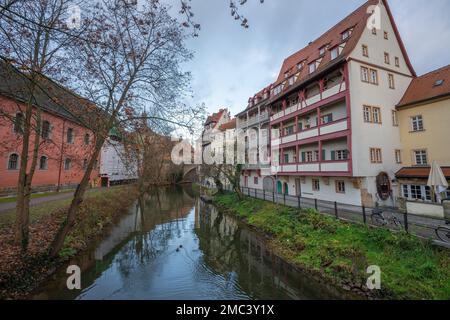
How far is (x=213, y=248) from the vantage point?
1138 centimetres

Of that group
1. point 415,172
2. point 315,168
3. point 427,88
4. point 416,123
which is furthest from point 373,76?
point 315,168

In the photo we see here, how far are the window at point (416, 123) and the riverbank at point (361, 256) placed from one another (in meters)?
11.2

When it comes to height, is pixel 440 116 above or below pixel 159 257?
above

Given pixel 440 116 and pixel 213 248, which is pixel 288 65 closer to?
pixel 440 116

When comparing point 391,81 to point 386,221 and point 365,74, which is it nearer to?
point 365,74

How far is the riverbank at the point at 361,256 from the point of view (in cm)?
620

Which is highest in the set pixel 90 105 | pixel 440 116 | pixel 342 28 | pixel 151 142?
pixel 342 28

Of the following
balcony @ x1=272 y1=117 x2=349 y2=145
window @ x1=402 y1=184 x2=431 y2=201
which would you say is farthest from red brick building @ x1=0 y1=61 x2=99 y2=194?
window @ x1=402 y1=184 x2=431 y2=201

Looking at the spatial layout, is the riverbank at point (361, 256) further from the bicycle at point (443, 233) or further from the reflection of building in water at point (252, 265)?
the bicycle at point (443, 233)

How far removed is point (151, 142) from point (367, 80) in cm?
1612

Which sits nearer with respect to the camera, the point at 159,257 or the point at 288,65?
the point at 159,257

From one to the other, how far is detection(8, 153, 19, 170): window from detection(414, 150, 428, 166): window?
105 ft

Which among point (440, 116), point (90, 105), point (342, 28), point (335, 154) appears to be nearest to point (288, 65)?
point (342, 28)

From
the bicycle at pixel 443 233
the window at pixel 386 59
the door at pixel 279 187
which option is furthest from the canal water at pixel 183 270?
the window at pixel 386 59
